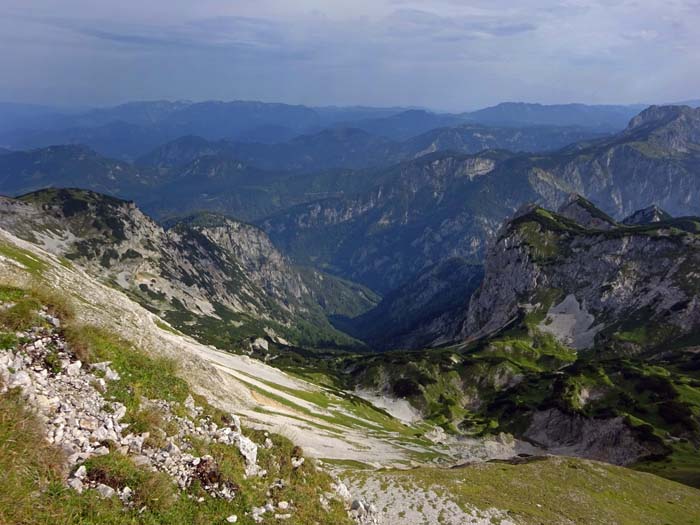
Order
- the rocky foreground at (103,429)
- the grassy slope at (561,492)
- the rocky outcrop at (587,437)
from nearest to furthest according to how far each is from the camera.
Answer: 1. the rocky foreground at (103,429)
2. the grassy slope at (561,492)
3. the rocky outcrop at (587,437)

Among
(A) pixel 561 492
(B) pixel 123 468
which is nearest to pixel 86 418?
(B) pixel 123 468

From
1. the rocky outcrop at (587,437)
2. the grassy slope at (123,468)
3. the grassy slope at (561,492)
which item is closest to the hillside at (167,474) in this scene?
the grassy slope at (123,468)

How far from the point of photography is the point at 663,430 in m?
121

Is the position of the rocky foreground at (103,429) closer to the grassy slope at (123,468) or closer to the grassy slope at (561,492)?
the grassy slope at (123,468)

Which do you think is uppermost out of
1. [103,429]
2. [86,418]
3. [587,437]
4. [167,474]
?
[86,418]

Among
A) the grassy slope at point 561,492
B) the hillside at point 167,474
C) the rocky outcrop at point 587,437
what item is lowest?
the rocky outcrop at point 587,437

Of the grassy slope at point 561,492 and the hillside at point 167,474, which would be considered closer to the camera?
the hillside at point 167,474

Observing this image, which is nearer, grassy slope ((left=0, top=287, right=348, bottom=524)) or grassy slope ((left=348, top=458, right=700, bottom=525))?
grassy slope ((left=0, top=287, right=348, bottom=524))

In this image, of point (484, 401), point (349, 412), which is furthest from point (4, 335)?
point (484, 401)

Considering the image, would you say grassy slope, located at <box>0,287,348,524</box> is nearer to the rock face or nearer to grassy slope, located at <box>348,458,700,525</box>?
the rock face

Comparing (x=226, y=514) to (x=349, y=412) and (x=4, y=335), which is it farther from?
(x=349, y=412)

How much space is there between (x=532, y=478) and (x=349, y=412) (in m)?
72.6

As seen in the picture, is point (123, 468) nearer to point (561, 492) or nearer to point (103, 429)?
point (103, 429)

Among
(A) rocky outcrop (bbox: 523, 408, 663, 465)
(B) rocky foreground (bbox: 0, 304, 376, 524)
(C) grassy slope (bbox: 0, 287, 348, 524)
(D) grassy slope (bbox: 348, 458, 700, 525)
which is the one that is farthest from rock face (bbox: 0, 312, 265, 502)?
(A) rocky outcrop (bbox: 523, 408, 663, 465)
